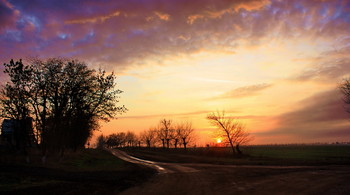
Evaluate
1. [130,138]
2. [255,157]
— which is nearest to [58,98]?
[255,157]

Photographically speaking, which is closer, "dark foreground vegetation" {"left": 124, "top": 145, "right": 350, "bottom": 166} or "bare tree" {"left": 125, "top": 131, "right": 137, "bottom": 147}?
"dark foreground vegetation" {"left": 124, "top": 145, "right": 350, "bottom": 166}

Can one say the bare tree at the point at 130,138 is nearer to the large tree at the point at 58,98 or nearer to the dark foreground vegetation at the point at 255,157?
the dark foreground vegetation at the point at 255,157

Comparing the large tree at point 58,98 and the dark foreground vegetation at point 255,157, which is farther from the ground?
the large tree at point 58,98

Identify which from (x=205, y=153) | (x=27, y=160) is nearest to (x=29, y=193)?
(x=27, y=160)

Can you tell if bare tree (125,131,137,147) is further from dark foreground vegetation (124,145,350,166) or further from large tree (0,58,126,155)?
large tree (0,58,126,155)

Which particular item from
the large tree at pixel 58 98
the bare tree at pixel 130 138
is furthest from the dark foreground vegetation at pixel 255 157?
the bare tree at pixel 130 138

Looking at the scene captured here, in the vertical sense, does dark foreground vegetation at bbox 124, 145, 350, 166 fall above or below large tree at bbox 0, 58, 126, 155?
below

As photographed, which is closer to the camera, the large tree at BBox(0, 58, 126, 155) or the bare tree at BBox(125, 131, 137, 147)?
the large tree at BBox(0, 58, 126, 155)

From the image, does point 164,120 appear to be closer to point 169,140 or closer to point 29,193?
point 169,140

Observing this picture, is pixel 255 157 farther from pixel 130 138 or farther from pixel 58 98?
pixel 130 138

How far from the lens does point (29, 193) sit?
→ 12352 mm

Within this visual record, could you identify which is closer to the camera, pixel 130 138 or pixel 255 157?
pixel 255 157

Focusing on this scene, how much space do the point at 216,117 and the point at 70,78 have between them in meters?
31.2

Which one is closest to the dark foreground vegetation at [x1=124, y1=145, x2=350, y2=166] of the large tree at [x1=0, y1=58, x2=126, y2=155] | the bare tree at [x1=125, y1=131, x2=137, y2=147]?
the large tree at [x1=0, y1=58, x2=126, y2=155]
